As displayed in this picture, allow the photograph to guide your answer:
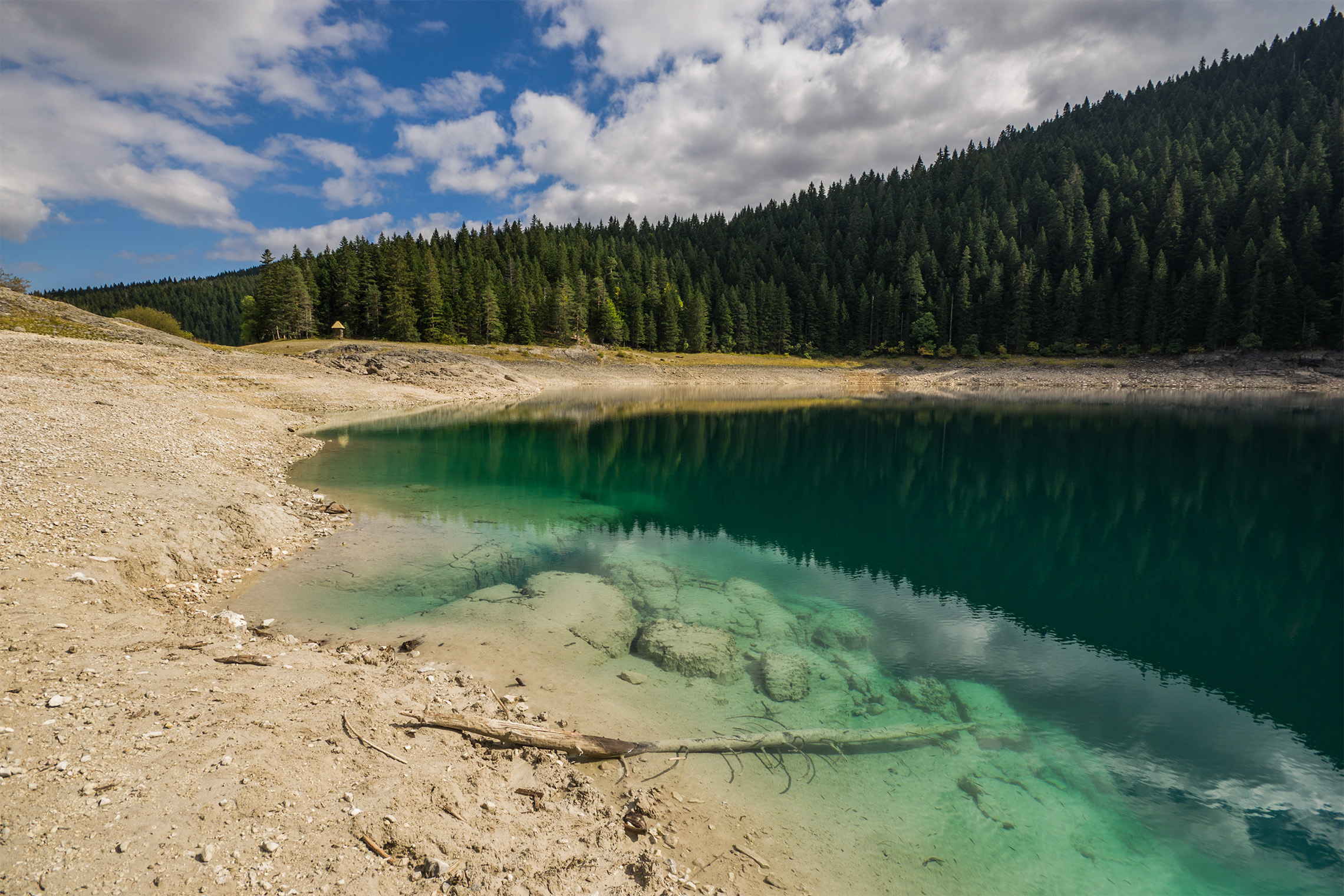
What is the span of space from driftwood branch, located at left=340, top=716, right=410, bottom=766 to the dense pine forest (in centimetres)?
7084

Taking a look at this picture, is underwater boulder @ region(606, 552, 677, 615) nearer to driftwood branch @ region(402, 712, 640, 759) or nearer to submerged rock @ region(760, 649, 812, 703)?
submerged rock @ region(760, 649, 812, 703)

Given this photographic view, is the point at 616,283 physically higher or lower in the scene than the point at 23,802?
higher

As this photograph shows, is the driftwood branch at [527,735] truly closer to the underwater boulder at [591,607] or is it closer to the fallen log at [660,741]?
the fallen log at [660,741]

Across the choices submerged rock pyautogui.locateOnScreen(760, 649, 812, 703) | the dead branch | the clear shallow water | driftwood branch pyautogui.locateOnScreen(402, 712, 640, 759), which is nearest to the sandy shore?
the dead branch

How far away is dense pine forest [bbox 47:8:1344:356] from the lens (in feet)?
216

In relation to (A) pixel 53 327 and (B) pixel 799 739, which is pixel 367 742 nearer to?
(B) pixel 799 739

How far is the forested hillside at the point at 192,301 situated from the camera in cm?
12875

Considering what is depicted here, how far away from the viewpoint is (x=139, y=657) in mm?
5914

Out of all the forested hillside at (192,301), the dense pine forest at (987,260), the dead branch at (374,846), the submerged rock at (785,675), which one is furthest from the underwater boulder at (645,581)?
A: the forested hillside at (192,301)

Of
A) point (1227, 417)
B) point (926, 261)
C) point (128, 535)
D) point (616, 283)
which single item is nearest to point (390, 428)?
point (128, 535)

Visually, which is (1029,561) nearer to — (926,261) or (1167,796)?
(1167,796)

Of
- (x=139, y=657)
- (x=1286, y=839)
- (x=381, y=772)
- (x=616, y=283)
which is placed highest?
(x=616, y=283)

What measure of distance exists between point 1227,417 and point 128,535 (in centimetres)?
5631

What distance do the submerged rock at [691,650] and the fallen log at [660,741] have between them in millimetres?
1381
